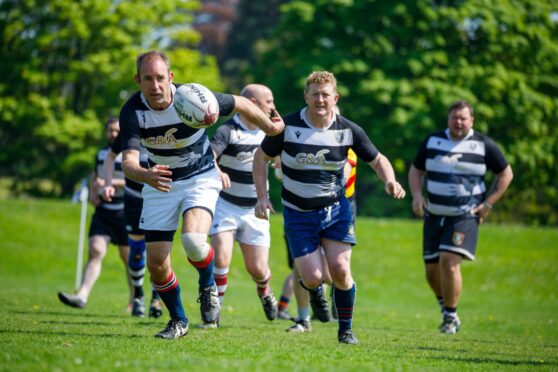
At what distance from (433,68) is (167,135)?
24697 millimetres

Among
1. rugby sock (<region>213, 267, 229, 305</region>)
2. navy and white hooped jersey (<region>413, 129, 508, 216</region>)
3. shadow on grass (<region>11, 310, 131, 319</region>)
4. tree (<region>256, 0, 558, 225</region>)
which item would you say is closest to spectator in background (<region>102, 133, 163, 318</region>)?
shadow on grass (<region>11, 310, 131, 319</region>)

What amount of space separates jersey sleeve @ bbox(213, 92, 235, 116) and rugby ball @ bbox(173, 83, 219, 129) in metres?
0.18

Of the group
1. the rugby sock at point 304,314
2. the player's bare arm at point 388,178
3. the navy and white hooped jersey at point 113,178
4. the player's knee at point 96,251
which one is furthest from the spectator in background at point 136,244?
the player's bare arm at point 388,178

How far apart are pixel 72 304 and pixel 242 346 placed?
17.0 feet

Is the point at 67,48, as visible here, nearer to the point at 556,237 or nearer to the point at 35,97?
the point at 35,97

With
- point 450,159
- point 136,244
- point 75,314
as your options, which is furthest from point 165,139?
point 450,159

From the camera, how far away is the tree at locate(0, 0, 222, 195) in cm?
3300

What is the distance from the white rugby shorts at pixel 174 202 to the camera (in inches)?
293

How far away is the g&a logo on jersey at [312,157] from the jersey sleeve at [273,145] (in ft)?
0.74

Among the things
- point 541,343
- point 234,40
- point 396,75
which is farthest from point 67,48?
point 541,343

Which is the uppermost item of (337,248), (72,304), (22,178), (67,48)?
(67,48)

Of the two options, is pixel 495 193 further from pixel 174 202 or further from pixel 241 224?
pixel 174 202

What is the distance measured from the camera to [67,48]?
Answer: 3456cm

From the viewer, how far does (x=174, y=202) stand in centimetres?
751
